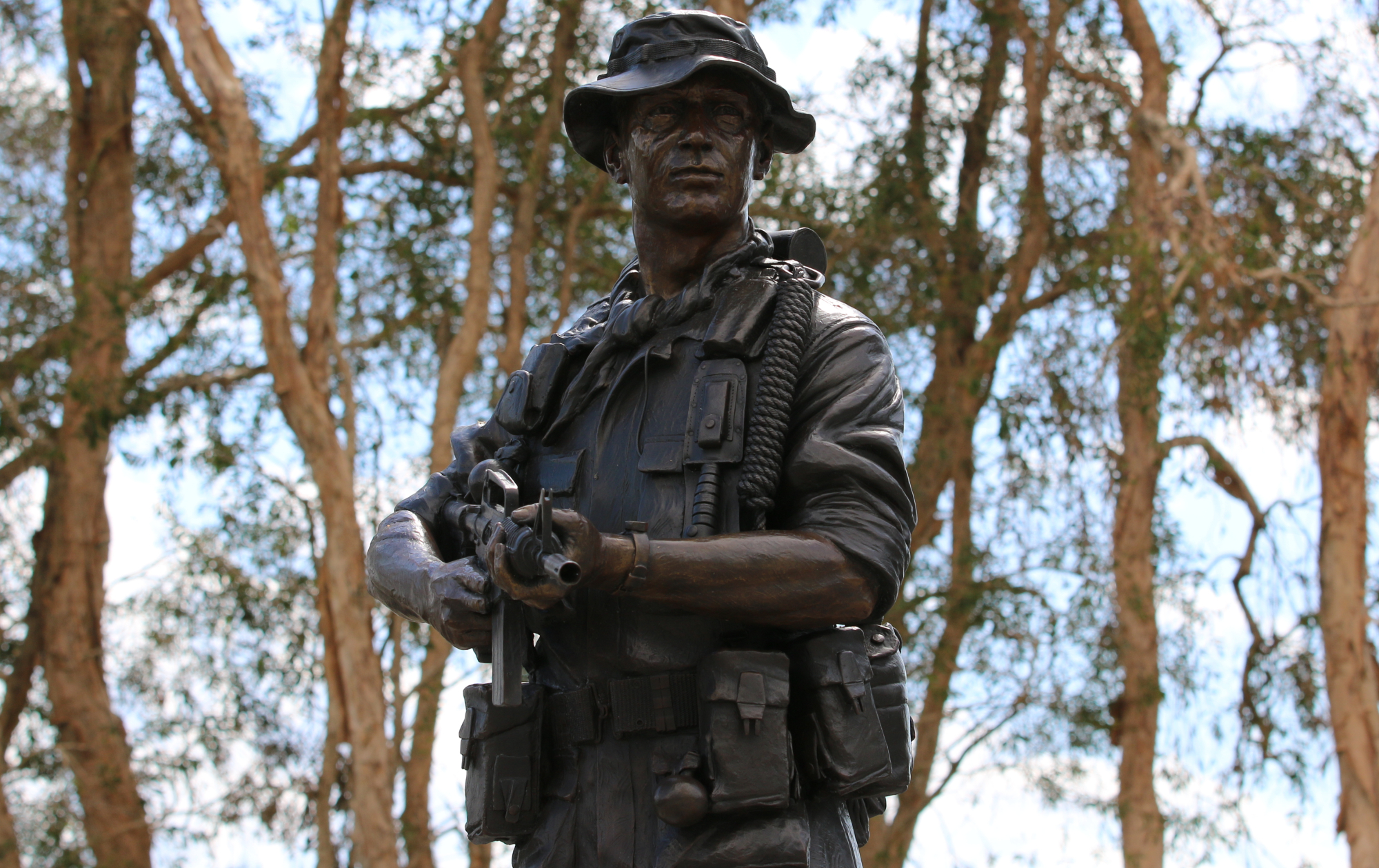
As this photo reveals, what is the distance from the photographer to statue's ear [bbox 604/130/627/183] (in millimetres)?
3188

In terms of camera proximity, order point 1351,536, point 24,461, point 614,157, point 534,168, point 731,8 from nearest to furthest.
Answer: point 614,157
point 731,8
point 1351,536
point 534,168
point 24,461

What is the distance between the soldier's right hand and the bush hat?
96 centimetres

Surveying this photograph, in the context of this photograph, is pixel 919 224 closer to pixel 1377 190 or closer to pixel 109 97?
pixel 1377 190

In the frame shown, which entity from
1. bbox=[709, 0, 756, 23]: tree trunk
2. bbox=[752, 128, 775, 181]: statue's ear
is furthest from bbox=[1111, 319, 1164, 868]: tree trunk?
bbox=[752, 128, 775, 181]: statue's ear

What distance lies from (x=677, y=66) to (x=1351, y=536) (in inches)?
427

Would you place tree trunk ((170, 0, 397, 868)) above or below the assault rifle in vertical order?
above

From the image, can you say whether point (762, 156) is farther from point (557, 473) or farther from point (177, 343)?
point (177, 343)

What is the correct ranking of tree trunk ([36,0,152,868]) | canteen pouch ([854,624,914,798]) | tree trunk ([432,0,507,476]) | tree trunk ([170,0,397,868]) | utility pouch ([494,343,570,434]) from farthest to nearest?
tree trunk ([36,0,152,868]), tree trunk ([432,0,507,476]), tree trunk ([170,0,397,868]), utility pouch ([494,343,570,434]), canteen pouch ([854,624,914,798])

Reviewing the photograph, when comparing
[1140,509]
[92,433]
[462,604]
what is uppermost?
[92,433]

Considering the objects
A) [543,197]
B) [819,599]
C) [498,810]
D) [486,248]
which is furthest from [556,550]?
[543,197]

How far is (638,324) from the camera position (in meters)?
3.04

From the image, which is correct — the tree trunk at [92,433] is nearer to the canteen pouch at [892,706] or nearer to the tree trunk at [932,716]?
the tree trunk at [932,716]

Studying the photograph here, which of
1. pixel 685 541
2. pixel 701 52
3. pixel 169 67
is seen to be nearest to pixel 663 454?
pixel 685 541

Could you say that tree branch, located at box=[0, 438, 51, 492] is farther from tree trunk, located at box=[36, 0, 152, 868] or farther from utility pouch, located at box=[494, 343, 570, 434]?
utility pouch, located at box=[494, 343, 570, 434]
